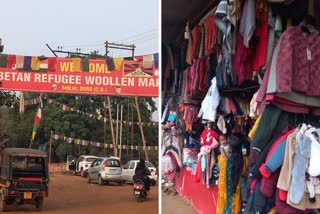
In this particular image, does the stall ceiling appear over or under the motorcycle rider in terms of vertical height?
over

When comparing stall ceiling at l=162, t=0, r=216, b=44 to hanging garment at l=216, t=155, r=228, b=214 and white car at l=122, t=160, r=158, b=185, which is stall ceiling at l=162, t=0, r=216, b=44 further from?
white car at l=122, t=160, r=158, b=185

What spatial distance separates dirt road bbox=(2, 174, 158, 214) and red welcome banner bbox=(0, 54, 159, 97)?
1.39 feet

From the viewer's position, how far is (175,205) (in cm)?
351

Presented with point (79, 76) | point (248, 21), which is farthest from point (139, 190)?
point (248, 21)

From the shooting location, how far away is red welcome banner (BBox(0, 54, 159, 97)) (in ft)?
6.14

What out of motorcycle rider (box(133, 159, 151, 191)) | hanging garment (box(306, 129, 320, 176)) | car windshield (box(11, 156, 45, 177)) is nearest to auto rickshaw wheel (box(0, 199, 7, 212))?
car windshield (box(11, 156, 45, 177))

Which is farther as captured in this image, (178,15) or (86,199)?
(178,15)

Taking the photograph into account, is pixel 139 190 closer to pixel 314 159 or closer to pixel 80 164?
pixel 80 164

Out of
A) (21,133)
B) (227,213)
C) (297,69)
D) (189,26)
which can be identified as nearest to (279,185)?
(297,69)

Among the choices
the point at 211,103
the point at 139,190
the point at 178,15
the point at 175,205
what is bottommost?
the point at 175,205

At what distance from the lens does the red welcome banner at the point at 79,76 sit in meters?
1.87

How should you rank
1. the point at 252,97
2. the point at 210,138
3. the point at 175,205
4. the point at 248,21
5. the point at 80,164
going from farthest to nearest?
the point at 175,205 → the point at 210,138 → the point at 252,97 → the point at 248,21 → the point at 80,164

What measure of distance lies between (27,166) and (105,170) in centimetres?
36

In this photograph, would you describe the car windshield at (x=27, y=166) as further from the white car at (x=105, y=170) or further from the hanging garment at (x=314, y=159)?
the hanging garment at (x=314, y=159)
